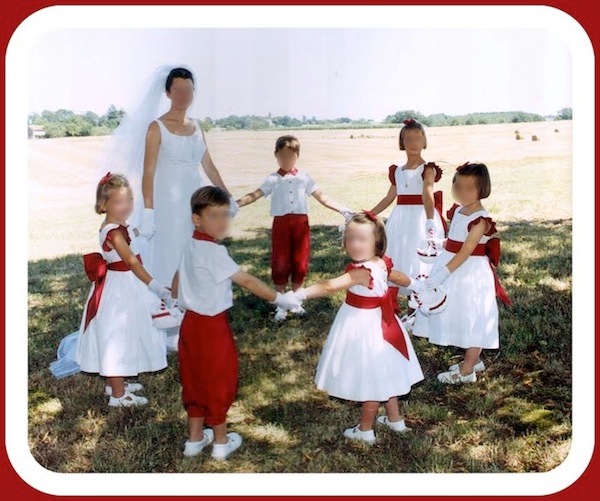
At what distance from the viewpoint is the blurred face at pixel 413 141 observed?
11.9 feet

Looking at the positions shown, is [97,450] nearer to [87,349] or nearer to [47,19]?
[87,349]

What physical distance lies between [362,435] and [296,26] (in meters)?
1.63

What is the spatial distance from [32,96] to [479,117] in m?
1.82

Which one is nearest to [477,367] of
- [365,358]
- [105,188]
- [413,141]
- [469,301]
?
[469,301]

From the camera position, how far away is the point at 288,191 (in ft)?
12.4

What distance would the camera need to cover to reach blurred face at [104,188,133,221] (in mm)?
3428

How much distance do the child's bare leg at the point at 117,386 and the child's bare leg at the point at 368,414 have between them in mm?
1018

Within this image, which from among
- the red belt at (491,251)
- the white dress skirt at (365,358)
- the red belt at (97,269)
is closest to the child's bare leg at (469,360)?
the red belt at (491,251)

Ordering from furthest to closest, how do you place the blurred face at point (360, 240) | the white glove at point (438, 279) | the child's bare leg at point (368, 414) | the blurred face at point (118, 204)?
the white glove at point (438, 279) < the blurred face at point (118, 204) < the child's bare leg at point (368, 414) < the blurred face at point (360, 240)

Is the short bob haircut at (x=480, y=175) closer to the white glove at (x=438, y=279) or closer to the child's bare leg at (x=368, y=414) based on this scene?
the white glove at (x=438, y=279)

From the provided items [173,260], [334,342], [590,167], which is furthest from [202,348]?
[590,167]

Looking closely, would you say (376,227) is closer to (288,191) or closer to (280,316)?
(288,191)

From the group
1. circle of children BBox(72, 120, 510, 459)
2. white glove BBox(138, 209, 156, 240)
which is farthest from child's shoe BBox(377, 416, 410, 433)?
white glove BBox(138, 209, 156, 240)

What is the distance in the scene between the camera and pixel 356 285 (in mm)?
3238
